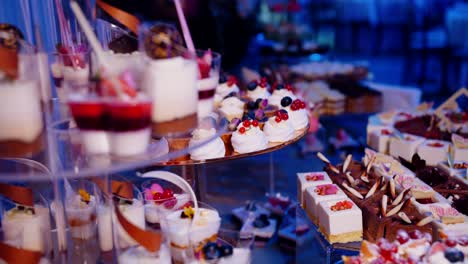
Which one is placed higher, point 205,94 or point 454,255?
point 205,94

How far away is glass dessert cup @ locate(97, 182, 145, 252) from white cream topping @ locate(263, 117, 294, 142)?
84cm

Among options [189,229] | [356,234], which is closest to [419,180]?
[356,234]

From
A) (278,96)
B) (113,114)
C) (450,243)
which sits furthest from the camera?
(278,96)

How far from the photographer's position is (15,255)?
2072 mm

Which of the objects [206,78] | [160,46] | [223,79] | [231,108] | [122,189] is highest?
[160,46]

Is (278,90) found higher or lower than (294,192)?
higher

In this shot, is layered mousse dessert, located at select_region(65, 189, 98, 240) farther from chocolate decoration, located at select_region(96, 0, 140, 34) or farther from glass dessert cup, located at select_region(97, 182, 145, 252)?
chocolate decoration, located at select_region(96, 0, 140, 34)

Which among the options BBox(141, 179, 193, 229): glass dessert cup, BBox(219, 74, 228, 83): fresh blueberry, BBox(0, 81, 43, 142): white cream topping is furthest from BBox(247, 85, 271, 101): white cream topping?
BBox(0, 81, 43, 142): white cream topping

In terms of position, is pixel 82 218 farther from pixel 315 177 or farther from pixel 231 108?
pixel 315 177

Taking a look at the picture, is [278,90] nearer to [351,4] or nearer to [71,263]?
[71,263]

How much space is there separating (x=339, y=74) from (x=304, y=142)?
1152 millimetres

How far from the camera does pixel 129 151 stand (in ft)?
5.65

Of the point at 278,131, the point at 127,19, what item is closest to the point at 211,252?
the point at 278,131

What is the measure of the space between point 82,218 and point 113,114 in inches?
33.4
